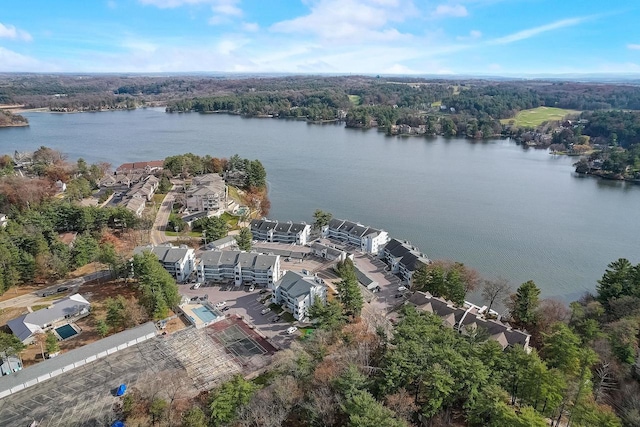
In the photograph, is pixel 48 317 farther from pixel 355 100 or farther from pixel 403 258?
pixel 355 100

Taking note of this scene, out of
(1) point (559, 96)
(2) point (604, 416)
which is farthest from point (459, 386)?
(1) point (559, 96)

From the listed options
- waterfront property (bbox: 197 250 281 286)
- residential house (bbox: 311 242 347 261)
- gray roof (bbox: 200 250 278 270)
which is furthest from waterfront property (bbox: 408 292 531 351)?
gray roof (bbox: 200 250 278 270)

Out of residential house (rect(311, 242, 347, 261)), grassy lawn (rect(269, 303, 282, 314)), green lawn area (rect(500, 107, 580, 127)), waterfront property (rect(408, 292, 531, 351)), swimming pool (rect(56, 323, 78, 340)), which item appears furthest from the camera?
green lawn area (rect(500, 107, 580, 127))

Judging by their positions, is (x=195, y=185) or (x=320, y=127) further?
(x=320, y=127)

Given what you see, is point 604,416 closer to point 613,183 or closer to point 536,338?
point 536,338

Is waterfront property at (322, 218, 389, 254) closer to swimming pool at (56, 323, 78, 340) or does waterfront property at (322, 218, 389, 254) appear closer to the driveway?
the driveway

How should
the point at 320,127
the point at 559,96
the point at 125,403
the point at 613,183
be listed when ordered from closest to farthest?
the point at 125,403
the point at 613,183
the point at 320,127
the point at 559,96

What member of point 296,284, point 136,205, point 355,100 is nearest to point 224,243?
point 296,284
